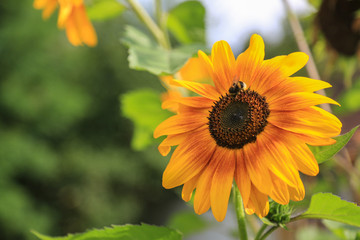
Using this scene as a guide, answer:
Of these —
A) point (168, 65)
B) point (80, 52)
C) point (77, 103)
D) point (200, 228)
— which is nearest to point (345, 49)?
point (168, 65)

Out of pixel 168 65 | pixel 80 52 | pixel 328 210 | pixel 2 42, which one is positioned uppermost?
pixel 80 52

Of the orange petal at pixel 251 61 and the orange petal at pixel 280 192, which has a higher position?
the orange petal at pixel 251 61

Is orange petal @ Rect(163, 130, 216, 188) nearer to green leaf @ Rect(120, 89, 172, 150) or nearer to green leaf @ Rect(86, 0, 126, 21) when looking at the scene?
green leaf @ Rect(120, 89, 172, 150)

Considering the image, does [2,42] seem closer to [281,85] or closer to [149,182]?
[149,182]

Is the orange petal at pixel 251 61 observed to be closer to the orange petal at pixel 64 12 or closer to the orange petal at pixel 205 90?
the orange petal at pixel 205 90

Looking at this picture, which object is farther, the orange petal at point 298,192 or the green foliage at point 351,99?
the green foliage at point 351,99

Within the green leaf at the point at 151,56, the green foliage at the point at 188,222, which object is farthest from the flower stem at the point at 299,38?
the green foliage at the point at 188,222

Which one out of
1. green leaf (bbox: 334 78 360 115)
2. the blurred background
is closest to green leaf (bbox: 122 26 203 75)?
green leaf (bbox: 334 78 360 115)

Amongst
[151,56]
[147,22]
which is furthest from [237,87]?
[147,22]
